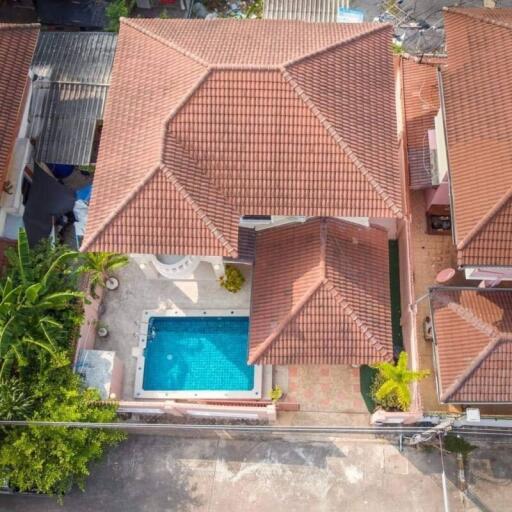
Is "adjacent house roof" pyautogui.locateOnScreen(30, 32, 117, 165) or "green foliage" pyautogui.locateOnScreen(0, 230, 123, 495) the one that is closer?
"green foliage" pyautogui.locateOnScreen(0, 230, 123, 495)

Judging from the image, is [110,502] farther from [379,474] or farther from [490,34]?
[490,34]

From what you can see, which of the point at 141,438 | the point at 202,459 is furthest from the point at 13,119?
the point at 202,459

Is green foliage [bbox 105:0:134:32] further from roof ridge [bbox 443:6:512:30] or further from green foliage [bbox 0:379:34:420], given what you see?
green foliage [bbox 0:379:34:420]

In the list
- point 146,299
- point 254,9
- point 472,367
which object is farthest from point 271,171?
point 254,9

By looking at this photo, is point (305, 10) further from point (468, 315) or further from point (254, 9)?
point (468, 315)

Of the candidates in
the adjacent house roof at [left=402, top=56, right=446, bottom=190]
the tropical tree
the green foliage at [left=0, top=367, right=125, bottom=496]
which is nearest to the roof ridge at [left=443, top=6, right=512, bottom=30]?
the adjacent house roof at [left=402, top=56, right=446, bottom=190]
